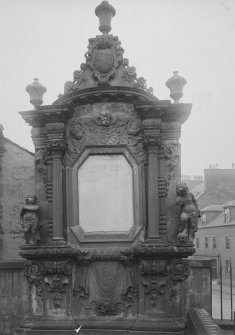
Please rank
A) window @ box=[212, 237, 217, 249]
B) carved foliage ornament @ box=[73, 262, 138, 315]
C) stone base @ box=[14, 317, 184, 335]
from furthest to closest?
window @ box=[212, 237, 217, 249], carved foliage ornament @ box=[73, 262, 138, 315], stone base @ box=[14, 317, 184, 335]

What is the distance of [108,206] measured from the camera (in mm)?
8031

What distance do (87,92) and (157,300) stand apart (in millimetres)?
3685

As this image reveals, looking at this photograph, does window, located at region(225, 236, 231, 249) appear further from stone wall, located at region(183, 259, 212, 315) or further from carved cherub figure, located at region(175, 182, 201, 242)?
carved cherub figure, located at region(175, 182, 201, 242)

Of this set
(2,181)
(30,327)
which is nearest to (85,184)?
(30,327)

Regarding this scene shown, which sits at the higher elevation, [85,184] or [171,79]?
[171,79]

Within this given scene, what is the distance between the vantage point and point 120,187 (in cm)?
805

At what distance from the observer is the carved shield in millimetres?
8062

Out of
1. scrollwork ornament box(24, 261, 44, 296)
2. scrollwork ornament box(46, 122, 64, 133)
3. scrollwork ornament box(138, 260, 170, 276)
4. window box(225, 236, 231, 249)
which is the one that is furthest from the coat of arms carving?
window box(225, 236, 231, 249)

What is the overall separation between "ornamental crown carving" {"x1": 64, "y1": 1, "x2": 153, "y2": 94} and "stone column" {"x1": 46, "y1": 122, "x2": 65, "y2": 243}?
2.54 ft

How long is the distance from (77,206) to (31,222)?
83 cm

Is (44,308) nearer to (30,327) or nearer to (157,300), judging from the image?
(30,327)

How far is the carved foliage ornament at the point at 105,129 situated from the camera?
806 cm

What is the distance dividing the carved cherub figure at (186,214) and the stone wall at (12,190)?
5.44 metres

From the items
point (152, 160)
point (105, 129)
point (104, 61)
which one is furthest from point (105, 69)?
point (152, 160)
